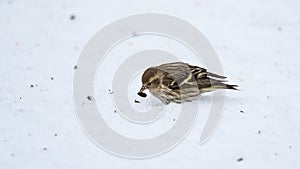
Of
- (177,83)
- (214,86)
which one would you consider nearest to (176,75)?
(177,83)

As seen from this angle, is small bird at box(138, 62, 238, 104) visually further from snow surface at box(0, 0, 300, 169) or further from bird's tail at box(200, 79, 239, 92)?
snow surface at box(0, 0, 300, 169)

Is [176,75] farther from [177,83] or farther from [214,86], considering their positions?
[214,86]

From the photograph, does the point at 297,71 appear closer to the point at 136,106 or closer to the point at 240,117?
the point at 240,117

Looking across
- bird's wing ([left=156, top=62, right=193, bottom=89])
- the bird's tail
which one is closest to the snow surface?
the bird's tail

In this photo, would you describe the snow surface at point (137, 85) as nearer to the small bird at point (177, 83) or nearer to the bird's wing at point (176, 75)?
the small bird at point (177, 83)

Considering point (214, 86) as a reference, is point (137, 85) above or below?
above

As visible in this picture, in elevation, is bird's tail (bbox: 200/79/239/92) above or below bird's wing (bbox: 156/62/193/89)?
below

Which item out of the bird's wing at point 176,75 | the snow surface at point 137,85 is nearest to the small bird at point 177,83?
the bird's wing at point 176,75
